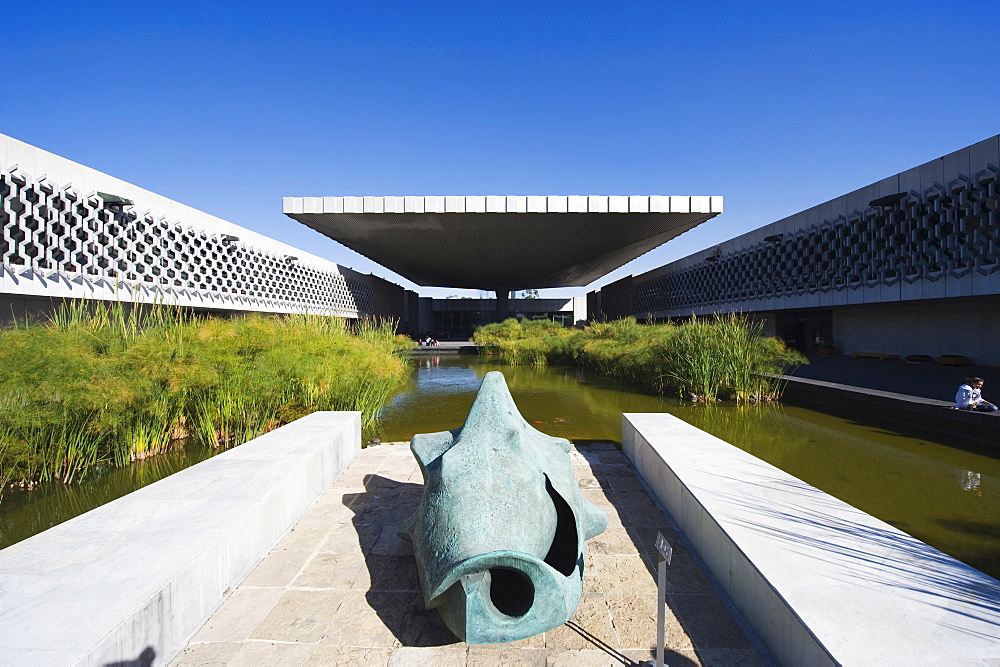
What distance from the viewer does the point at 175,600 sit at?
7.41 feet

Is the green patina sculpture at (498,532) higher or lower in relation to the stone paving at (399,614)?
higher

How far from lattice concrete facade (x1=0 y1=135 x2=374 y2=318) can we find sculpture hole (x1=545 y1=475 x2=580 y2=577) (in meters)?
6.78

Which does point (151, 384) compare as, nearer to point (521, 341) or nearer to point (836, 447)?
point (836, 447)

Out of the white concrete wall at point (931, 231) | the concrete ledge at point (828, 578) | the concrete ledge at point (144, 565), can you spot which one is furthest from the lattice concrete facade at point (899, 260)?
the concrete ledge at point (144, 565)

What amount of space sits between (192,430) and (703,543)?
24.2ft

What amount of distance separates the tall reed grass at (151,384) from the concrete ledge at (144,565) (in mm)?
2467

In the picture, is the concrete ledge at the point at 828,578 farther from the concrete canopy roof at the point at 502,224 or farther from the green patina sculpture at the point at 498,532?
the concrete canopy roof at the point at 502,224

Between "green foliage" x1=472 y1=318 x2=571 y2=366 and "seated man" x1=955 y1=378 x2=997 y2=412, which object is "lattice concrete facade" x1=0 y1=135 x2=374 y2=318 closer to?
"green foliage" x1=472 y1=318 x2=571 y2=366

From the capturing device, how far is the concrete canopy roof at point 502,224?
67.0 ft

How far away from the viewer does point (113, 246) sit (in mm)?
14820

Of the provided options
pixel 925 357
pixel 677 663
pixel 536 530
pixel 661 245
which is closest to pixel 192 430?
pixel 536 530

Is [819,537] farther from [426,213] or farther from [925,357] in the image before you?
[426,213]

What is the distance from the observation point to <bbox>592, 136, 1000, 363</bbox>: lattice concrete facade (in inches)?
506

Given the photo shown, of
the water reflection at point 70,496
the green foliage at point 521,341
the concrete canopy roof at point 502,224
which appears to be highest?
the concrete canopy roof at point 502,224
